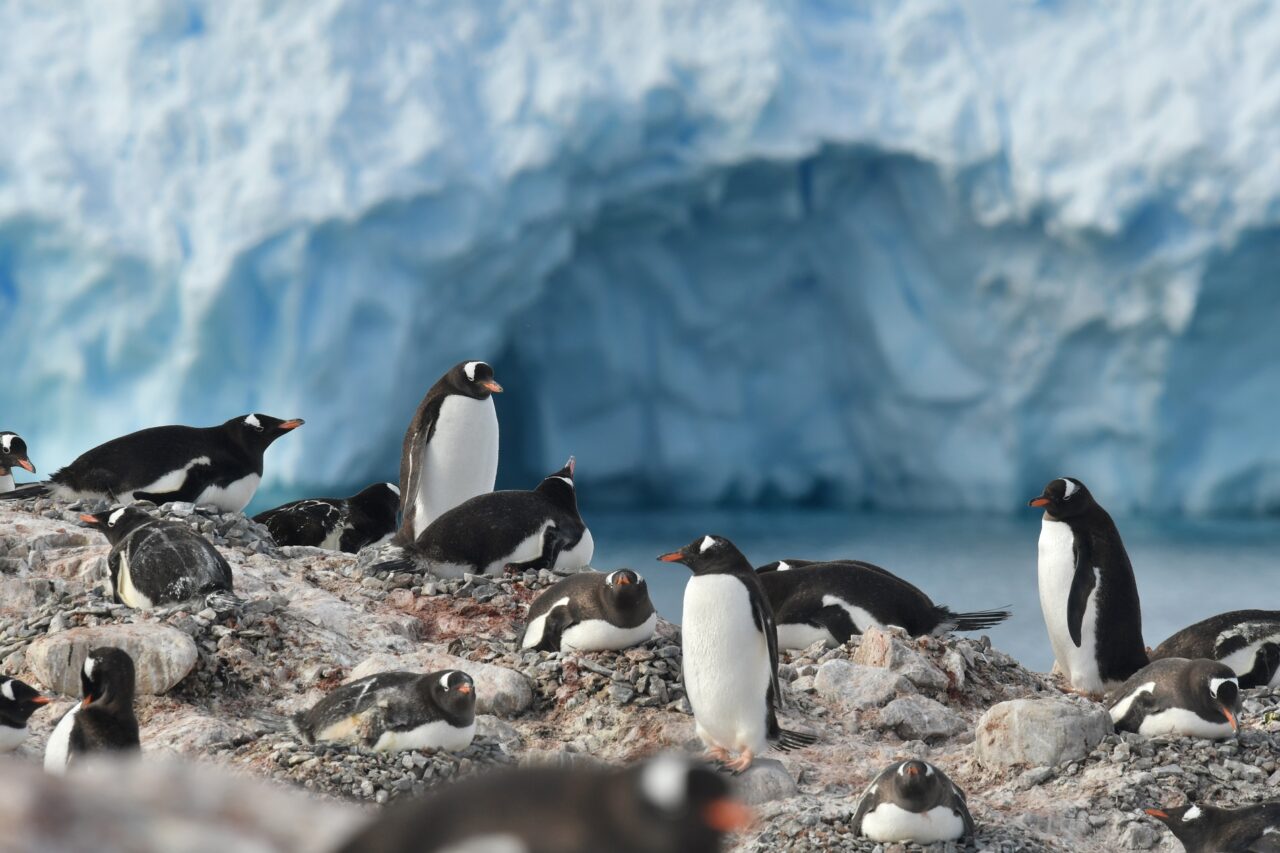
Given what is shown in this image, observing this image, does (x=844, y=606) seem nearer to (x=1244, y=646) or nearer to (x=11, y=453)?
(x=1244, y=646)

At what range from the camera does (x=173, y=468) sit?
598cm

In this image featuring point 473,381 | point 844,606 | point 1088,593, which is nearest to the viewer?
point 844,606

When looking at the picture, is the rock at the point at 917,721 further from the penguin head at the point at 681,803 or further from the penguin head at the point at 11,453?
the penguin head at the point at 11,453

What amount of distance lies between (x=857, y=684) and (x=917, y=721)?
0.89ft

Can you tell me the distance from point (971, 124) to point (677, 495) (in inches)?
197

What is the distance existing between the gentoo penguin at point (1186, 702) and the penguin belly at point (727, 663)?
4.04 ft

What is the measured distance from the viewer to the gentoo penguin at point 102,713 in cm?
335

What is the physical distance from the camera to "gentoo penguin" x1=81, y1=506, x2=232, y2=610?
4508mm

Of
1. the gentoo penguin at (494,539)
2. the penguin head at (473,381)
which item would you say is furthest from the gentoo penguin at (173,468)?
the gentoo penguin at (494,539)

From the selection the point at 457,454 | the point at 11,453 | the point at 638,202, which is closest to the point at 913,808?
the point at 457,454

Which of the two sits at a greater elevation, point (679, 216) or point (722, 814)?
point (679, 216)

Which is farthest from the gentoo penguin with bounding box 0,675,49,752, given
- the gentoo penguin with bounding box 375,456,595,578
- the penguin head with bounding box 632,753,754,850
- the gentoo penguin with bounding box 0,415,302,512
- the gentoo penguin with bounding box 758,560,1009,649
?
the gentoo penguin with bounding box 758,560,1009,649

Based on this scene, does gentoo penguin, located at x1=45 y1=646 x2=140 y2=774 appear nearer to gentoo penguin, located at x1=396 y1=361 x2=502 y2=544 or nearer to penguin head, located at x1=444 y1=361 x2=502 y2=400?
gentoo penguin, located at x1=396 y1=361 x2=502 y2=544

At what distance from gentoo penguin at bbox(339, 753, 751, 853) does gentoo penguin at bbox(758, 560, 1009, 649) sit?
427 centimetres
